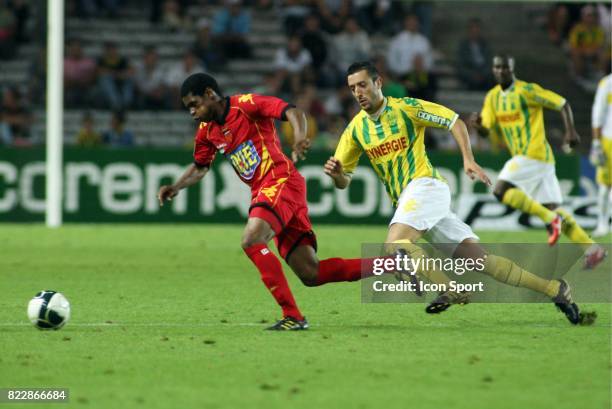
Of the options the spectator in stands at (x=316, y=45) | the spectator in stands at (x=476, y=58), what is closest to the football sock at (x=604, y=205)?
the spectator in stands at (x=476, y=58)

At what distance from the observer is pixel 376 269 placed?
27.0ft

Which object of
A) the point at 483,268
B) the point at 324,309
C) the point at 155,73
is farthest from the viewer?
the point at 155,73

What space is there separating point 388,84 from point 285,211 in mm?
12422

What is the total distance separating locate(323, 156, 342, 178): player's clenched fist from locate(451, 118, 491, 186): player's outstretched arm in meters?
0.81

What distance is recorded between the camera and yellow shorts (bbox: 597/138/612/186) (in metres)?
13.8

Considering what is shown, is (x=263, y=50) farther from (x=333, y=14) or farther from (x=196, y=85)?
(x=196, y=85)

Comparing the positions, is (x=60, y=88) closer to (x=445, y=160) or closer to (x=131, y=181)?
(x=131, y=181)

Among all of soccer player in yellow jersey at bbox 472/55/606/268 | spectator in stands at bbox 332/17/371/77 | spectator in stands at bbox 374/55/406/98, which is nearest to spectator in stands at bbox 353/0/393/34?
spectator in stands at bbox 332/17/371/77

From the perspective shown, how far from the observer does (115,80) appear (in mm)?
20672

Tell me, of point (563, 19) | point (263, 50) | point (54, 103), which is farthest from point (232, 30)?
point (563, 19)

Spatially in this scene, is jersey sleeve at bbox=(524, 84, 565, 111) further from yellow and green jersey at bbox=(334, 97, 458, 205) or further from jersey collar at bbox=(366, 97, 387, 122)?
jersey collar at bbox=(366, 97, 387, 122)

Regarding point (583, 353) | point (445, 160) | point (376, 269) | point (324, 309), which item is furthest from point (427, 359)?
point (445, 160)

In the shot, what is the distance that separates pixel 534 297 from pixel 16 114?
1210 cm

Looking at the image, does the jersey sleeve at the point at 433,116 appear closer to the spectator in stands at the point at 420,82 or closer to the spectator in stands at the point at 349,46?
the spectator in stands at the point at 420,82
